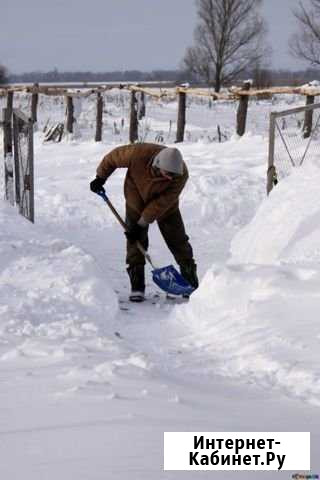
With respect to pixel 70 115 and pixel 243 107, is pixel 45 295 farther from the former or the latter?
pixel 70 115

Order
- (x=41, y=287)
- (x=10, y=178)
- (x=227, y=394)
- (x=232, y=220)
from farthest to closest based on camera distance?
(x=232, y=220), (x=10, y=178), (x=41, y=287), (x=227, y=394)

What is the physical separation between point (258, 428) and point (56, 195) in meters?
8.16

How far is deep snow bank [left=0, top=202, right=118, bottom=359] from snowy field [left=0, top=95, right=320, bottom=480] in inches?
0.6

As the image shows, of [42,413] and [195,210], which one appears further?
[195,210]

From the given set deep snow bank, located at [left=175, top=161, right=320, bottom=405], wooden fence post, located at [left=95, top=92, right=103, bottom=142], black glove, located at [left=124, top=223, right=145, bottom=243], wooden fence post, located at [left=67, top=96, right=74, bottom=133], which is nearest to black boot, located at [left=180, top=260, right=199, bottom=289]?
black glove, located at [left=124, top=223, right=145, bottom=243]

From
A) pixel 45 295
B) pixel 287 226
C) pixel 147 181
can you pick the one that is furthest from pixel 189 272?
pixel 45 295

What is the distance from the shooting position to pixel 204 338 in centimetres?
470

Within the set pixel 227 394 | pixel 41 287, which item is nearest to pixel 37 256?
pixel 41 287

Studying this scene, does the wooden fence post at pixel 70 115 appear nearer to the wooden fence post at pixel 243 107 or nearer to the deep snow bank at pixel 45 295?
the wooden fence post at pixel 243 107

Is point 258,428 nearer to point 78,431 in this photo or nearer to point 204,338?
point 78,431

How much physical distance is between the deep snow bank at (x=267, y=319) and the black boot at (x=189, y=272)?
789 millimetres

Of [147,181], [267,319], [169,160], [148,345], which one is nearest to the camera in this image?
[267,319]

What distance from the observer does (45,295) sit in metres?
5.16

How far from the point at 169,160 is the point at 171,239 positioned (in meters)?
0.92
